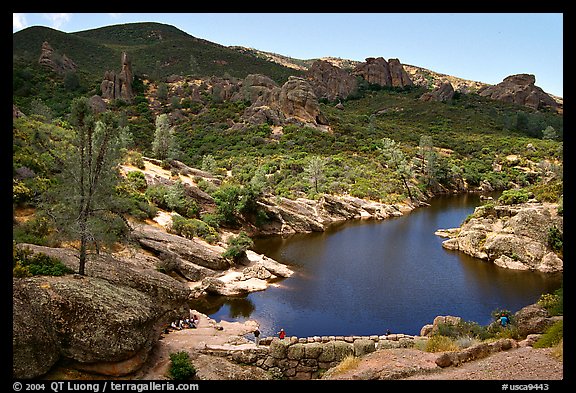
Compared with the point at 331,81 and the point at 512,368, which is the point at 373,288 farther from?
the point at 331,81

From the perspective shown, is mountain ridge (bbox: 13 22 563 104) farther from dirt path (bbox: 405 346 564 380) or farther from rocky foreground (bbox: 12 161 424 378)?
dirt path (bbox: 405 346 564 380)

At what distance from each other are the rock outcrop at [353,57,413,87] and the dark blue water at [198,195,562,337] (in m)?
94.3

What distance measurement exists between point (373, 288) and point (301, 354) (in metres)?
12.7

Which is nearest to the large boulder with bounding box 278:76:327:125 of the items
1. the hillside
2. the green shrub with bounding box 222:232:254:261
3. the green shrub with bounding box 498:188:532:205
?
the hillside

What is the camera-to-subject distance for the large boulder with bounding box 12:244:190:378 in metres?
10.3

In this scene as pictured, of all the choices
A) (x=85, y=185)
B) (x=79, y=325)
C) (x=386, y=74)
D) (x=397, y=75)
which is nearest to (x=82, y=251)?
(x=85, y=185)

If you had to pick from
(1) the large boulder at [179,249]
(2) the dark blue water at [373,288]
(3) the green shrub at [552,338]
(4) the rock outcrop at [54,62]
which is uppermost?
(4) the rock outcrop at [54,62]

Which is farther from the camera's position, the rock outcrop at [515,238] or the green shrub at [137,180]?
the green shrub at [137,180]

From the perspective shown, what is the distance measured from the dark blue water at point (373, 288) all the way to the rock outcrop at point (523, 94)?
88683 mm

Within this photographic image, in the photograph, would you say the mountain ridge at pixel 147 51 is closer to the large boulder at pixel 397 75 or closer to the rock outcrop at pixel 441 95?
the large boulder at pixel 397 75

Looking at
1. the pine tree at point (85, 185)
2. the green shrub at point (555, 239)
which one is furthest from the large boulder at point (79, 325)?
the green shrub at point (555, 239)

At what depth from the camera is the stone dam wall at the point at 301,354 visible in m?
13.5

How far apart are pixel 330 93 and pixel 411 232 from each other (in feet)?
259
